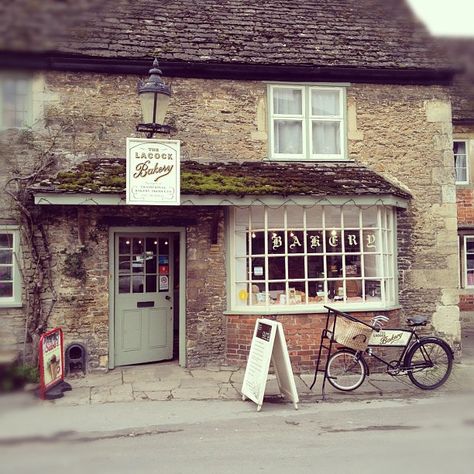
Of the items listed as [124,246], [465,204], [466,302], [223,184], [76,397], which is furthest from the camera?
[466,302]

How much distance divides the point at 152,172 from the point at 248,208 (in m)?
2.07

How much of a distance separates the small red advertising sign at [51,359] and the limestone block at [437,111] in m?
7.38

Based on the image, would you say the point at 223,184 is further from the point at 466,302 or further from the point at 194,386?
the point at 466,302

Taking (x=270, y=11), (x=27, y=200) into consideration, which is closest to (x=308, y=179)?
(x=270, y=11)

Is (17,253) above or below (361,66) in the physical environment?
below

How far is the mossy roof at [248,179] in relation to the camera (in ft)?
24.4

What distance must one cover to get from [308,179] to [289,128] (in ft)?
4.37

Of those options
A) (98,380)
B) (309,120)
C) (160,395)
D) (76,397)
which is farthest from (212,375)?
(309,120)

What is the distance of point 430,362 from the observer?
274 inches

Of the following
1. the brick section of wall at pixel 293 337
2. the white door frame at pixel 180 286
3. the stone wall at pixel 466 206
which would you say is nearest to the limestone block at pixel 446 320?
the brick section of wall at pixel 293 337

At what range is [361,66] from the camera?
878 centimetres

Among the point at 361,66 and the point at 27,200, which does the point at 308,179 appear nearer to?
the point at 361,66

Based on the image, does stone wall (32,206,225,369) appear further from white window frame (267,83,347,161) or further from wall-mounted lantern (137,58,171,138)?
A: white window frame (267,83,347,161)

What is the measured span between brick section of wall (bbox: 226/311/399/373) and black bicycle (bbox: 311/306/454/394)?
1001mm
